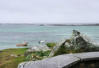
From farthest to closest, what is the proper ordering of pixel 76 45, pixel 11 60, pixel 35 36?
pixel 35 36, pixel 11 60, pixel 76 45

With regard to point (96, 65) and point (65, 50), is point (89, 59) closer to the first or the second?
point (96, 65)

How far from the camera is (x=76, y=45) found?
633 cm

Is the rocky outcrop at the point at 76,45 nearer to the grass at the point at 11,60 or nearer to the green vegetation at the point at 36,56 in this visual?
the green vegetation at the point at 36,56

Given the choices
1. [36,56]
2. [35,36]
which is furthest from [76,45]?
[35,36]

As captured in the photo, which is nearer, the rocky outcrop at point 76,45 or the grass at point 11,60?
the rocky outcrop at point 76,45

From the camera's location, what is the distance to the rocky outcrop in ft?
19.7

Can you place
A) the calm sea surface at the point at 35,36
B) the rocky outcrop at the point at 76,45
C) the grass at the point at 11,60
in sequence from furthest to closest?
the calm sea surface at the point at 35,36 < the grass at the point at 11,60 < the rocky outcrop at the point at 76,45

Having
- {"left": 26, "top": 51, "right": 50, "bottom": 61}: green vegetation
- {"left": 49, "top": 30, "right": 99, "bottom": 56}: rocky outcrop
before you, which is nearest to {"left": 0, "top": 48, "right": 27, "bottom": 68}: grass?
{"left": 26, "top": 51, "right": 50, "bottom": 61}: green vegetation

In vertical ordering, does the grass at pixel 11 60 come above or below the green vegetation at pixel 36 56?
below

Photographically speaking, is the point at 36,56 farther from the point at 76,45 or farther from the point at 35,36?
the point at 35,36

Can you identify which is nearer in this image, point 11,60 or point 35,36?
point 11,60

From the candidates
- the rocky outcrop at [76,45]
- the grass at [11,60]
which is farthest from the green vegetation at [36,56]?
the rocky outcrop at [76,45]

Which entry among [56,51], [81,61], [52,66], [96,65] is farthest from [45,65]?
[56,51]

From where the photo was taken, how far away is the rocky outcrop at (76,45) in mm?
6004
